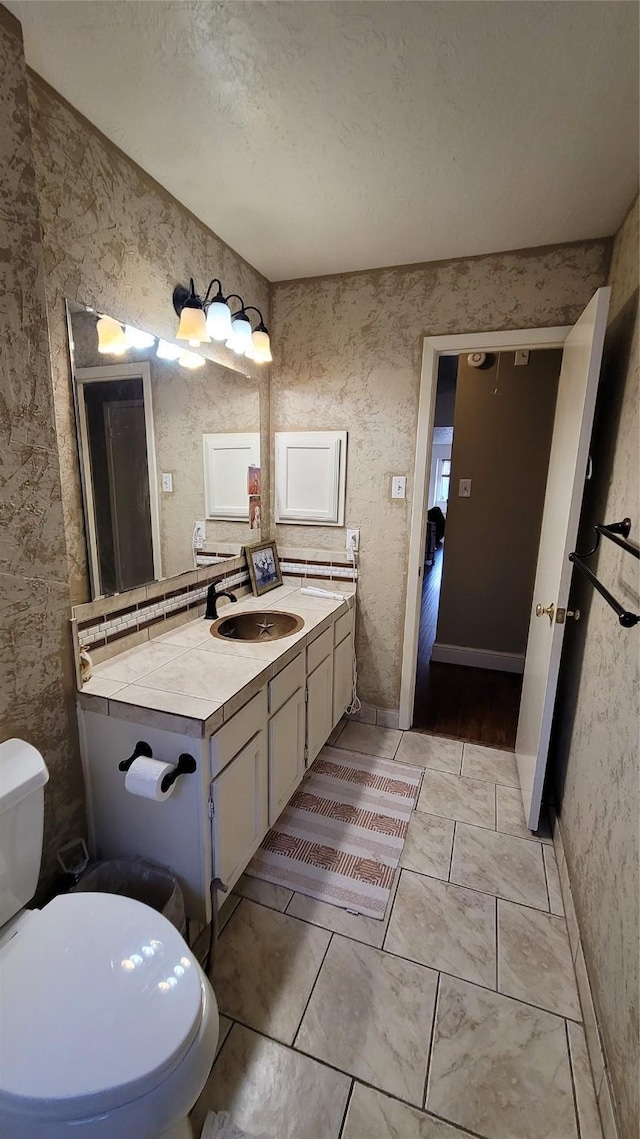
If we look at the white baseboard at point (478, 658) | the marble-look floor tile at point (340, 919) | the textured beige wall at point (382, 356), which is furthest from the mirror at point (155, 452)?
the white baseboard at point (478, 658)

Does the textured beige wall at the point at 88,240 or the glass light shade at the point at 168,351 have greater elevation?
the textured beige wall at the point at 88,240

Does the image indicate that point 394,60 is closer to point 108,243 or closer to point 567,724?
point 108,243

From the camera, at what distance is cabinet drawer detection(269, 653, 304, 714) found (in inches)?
61.6

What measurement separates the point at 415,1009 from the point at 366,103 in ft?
8.14

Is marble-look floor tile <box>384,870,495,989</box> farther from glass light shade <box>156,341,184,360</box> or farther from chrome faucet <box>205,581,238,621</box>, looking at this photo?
glass light shade <box>156,341,184,360</box>

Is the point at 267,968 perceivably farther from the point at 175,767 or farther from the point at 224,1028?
the point at 175,767

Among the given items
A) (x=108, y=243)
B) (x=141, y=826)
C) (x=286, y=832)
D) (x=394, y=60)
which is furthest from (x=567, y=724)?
(x=108, y=243)

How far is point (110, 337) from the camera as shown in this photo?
144 centimetres

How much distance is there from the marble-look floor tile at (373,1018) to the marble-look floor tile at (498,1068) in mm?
42

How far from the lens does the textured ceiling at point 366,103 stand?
3.34 ft

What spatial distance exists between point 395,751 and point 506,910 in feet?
2.98

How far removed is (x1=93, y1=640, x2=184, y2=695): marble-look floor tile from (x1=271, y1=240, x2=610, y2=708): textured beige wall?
112 centimetres

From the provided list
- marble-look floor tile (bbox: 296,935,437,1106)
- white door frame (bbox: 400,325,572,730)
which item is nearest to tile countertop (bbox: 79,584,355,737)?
white door frame (bbox: 400,325,572,730)

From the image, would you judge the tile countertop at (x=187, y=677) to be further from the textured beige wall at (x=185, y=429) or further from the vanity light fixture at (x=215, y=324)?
the vanity light fixture at (x=215, y=324)
